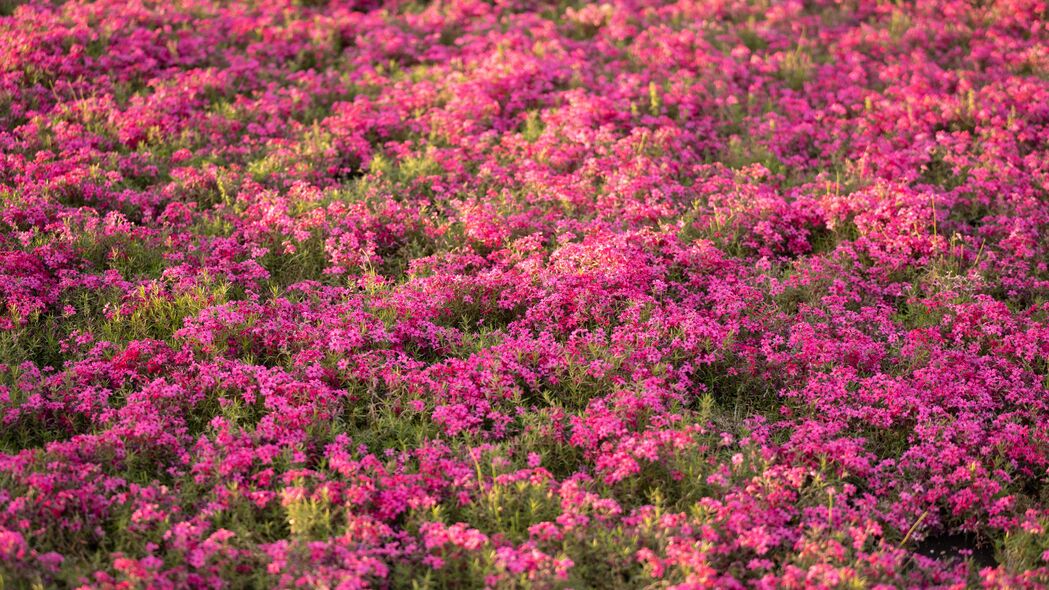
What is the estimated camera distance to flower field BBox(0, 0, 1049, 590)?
5.64 meters

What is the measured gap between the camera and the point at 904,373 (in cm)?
726

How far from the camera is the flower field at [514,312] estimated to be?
5.64 meters

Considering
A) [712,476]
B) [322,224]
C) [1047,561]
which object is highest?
[322,224]

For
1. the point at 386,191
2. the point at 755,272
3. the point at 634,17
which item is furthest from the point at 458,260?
the point at 634,17

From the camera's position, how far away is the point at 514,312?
7.94 metres

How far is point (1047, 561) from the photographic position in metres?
5.93

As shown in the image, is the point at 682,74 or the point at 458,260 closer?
the point at 458,260

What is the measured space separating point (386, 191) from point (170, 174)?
2122 millimetres

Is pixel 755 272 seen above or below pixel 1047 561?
above

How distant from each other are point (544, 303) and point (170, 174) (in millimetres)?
4258

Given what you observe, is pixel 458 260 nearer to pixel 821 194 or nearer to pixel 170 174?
pixel 170 174

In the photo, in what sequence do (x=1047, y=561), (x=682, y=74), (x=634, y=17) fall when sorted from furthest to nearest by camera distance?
1. (x=634, y=17)
2. (x=682, y=74)
3. (x=1047, y=561)

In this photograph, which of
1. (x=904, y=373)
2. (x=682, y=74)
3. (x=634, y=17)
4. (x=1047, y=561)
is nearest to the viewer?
(x=1047, y=561)

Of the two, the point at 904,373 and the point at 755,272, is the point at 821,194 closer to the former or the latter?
the point at 755,272
